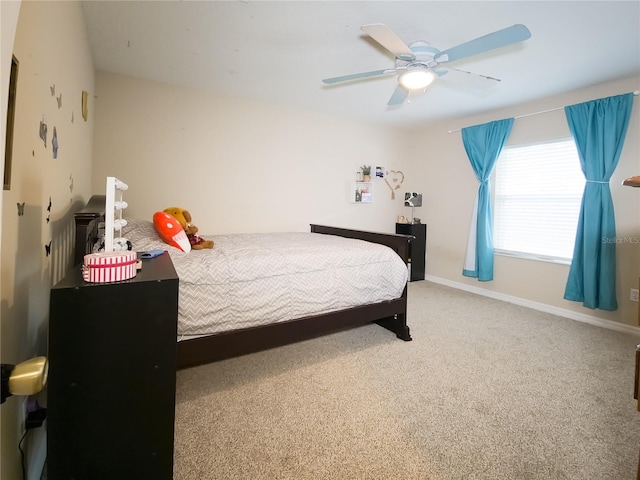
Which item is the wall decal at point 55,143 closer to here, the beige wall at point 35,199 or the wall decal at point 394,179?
the beige wall at point 35,199

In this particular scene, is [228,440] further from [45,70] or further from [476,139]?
[476,139]

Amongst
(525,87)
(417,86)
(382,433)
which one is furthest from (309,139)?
(382,433)

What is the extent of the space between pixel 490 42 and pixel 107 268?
201 cm

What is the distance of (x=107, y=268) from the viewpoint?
0.90 meters

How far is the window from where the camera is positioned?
3049 millimetres

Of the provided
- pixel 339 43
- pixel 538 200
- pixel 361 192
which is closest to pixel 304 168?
pixel 361 192

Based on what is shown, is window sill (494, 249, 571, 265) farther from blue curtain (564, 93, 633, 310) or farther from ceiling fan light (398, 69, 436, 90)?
ceiling fan light (398, 69, 436, 90)

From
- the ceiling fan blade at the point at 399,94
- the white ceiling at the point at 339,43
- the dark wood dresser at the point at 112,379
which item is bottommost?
the dark wood dresser at the point at 112,379

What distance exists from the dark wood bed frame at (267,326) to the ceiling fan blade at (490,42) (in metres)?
1.23

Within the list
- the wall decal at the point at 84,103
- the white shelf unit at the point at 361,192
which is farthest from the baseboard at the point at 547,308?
the wall decal at the point at 84,103

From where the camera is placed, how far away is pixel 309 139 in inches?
151

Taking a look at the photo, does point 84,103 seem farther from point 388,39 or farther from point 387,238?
point 387,238

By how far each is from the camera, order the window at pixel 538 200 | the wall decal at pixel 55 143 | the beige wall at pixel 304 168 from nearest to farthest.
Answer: the wall decal at pixel 55 143, the beige wall at pixel 304 168, the window at pixel 538 200

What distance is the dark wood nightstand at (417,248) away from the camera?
14.1ft
